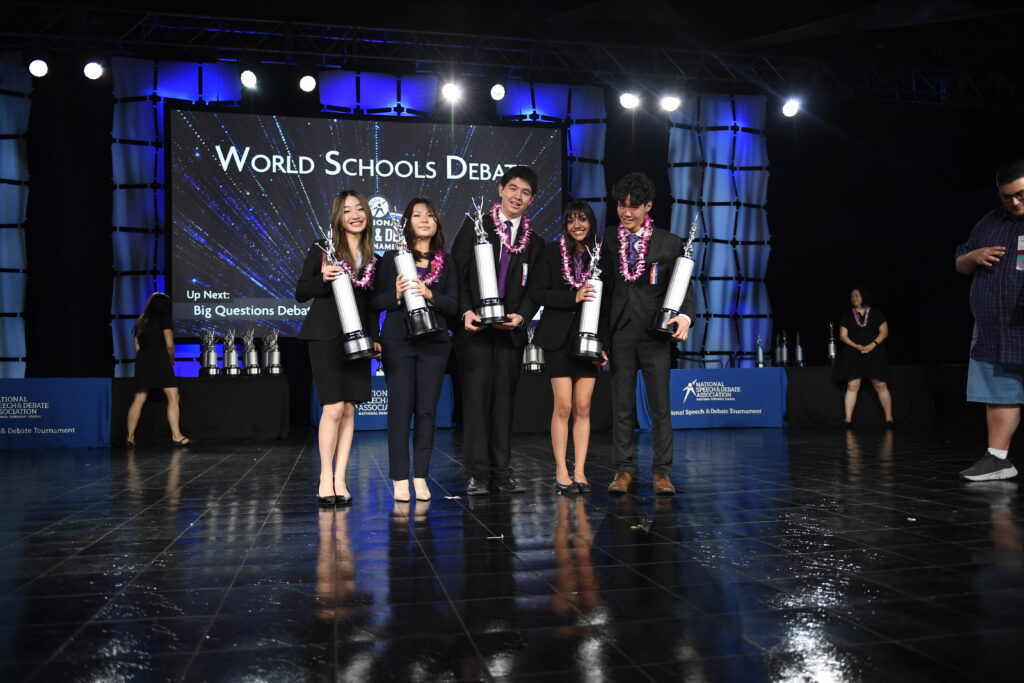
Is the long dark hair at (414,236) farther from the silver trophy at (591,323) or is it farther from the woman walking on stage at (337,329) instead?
the silver trophy at (591,323)

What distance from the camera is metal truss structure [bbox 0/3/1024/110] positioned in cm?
873

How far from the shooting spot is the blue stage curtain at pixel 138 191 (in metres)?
9.20

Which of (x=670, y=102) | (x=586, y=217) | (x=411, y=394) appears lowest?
(x=411, y=394)

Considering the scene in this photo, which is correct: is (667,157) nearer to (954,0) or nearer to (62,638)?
(954,0)

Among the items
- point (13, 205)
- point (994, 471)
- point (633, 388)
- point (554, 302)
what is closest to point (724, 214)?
point (994, 471)

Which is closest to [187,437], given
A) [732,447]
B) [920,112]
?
[732,447]

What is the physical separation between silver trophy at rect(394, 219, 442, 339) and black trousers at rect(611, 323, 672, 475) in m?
0.93

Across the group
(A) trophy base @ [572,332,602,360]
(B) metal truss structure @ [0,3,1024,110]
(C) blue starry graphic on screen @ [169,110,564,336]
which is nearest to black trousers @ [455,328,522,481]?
(A) trophy base @ [572,332,602,360]

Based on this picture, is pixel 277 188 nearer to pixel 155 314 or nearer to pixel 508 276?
pixel 155 314

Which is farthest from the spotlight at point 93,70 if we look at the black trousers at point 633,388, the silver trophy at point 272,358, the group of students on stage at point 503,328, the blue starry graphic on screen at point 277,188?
the black trousers at point 633,388

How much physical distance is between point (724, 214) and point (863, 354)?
3.08 metres

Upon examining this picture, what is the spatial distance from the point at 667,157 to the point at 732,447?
5.30 m

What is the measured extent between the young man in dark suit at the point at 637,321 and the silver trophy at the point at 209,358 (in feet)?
16.5

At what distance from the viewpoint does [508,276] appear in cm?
→ 398
